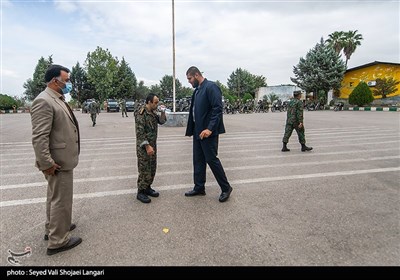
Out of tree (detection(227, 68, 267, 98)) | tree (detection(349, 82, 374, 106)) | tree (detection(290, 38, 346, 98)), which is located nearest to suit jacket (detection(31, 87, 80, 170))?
tree (detection(349, 82, 374, 106))

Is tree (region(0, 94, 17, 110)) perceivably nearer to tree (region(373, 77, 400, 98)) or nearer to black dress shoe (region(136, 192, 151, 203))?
black dress shoe (region(136, 192, 151, 203))

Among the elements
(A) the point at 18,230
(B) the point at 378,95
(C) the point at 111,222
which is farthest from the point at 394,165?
(B) the point at 378,95

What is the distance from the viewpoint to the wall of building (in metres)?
31.3

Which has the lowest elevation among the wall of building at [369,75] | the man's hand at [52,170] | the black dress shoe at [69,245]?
the black dress shoe at [69,245]

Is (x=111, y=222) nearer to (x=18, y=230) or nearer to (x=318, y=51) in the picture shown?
(x=18, y=230)

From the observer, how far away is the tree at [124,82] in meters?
48.6

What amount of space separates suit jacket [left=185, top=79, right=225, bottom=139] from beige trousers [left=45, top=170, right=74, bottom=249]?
6.15 ft

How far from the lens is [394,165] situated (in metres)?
5.79

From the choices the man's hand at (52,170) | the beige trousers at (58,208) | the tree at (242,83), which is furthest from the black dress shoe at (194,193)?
the tree at (242,83)

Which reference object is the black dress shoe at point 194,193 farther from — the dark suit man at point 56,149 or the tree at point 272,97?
the tree at point 272,97

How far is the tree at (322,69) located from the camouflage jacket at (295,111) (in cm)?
2988

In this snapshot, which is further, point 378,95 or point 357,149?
point 378,95

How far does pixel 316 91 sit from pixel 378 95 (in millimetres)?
7275

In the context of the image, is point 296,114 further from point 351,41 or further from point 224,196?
point 351,41
